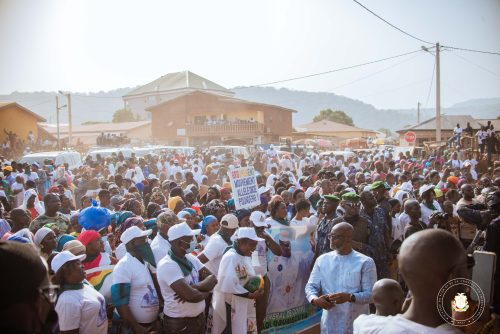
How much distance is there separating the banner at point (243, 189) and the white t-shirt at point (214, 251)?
207cm

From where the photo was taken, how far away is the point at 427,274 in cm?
236

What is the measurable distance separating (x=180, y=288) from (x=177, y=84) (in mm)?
72790

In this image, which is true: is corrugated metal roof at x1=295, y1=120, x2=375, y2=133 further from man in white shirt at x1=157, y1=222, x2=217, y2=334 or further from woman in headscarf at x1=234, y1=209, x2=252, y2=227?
man in white shirt at x1=157, y1=222, x2=217, y2=334

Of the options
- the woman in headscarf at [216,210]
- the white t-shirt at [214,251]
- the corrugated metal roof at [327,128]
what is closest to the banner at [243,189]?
the woman in headscarf at [216,210]

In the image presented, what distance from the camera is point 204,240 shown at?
21.9ft

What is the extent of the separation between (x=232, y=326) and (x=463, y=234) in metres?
4.19

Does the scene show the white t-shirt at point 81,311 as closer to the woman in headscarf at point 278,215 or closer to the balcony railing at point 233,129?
the woman in headscarf at point 278,215

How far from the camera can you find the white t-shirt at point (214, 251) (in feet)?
18.8

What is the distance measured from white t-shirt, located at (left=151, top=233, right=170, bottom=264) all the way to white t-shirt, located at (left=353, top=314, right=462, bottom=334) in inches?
124

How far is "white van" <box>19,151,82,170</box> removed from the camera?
58.5 feet

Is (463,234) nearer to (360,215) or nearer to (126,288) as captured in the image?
(360,215)

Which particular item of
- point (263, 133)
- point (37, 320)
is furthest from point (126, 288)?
point (263, 133)

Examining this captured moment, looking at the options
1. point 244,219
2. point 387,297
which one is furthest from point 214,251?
point 387,297

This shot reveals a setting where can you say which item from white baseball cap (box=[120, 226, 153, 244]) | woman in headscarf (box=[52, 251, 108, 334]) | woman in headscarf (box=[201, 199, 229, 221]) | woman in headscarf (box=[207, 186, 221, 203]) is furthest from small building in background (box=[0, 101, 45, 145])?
woman in headscarf (box=[52, 251, 108, 334])
